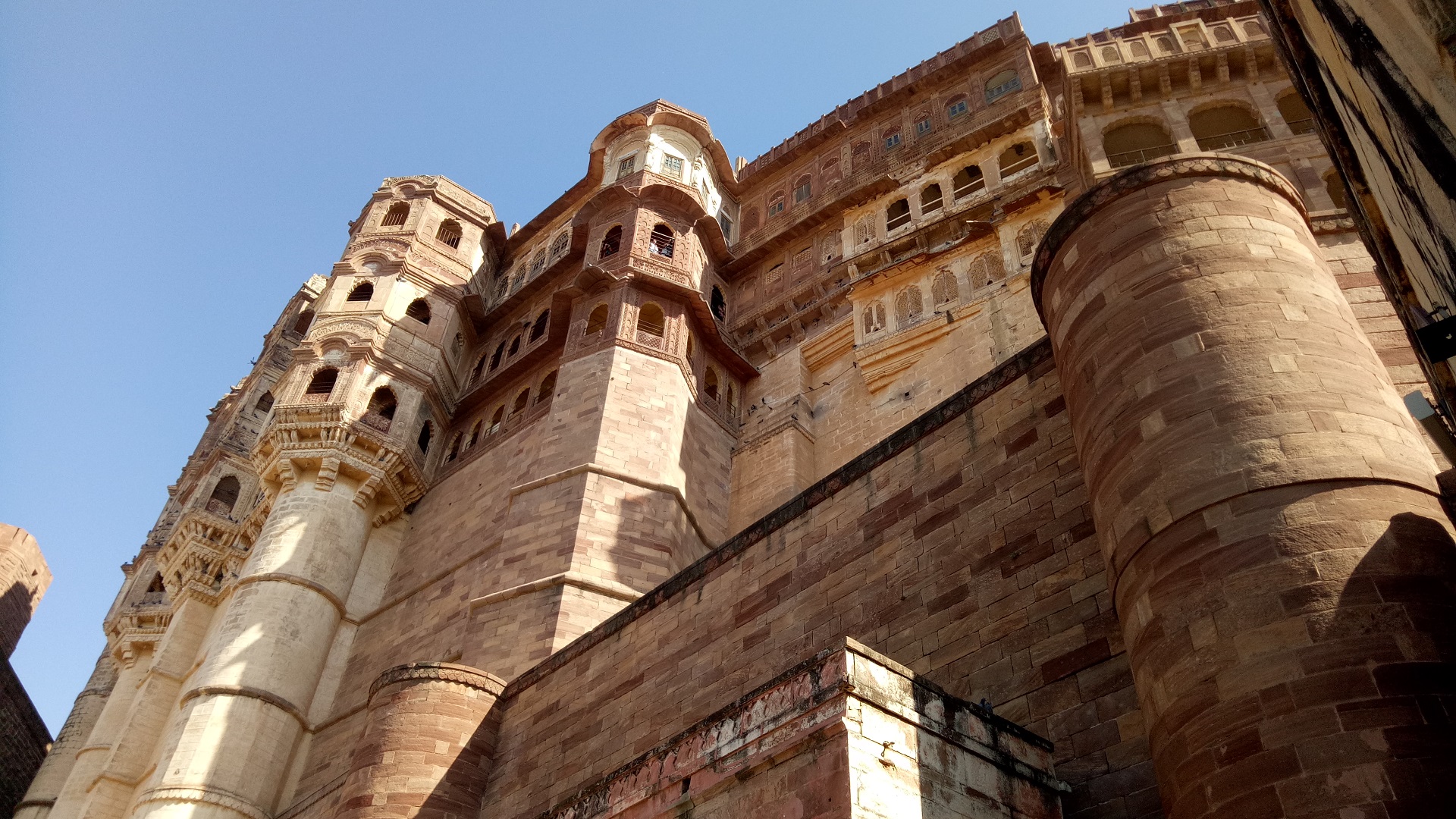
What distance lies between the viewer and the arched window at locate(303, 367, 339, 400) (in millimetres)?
21750

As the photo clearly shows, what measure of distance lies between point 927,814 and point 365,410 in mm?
17675

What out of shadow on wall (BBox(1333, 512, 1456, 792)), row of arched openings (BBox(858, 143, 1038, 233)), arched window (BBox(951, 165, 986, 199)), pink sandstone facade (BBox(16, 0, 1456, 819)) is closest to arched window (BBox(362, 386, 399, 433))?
pink sandstone facade (BBox(16, 0, 1456, 819))

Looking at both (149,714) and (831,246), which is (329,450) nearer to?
(149,714)

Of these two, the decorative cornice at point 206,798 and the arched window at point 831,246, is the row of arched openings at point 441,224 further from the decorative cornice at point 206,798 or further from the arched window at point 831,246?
the decorative cornice at point 206,798

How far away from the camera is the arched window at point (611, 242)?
2227 centimetres

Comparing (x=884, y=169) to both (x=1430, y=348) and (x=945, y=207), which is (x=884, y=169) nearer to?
(x=945, y=207)

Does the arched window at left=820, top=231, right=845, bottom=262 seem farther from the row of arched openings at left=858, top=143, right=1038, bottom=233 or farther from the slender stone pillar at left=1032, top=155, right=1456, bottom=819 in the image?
the slender stone pillar at left=1032, top=155, right=1456, bottom=819

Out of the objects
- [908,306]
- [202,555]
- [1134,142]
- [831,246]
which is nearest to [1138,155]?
[1134,142]

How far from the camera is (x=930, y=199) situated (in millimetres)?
21453

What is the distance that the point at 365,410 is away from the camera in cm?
2144

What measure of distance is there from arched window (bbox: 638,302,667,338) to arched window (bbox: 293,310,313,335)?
54.6 ft

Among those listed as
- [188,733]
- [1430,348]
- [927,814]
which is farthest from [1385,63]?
[188,733]

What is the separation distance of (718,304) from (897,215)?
13.5 ft

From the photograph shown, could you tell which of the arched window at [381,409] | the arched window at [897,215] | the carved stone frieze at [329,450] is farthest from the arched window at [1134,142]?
the arched window at [381,409]
